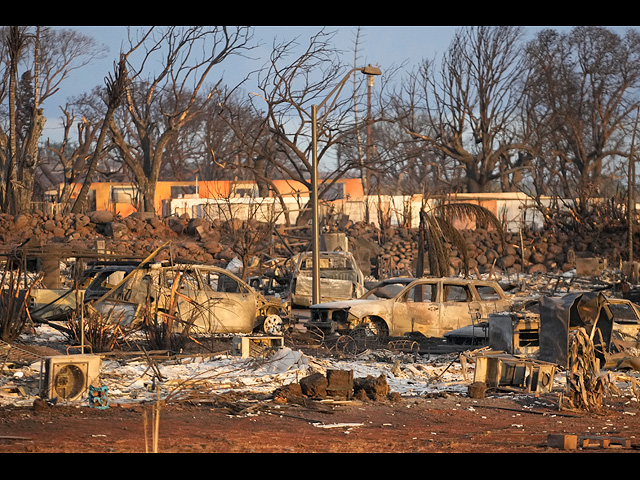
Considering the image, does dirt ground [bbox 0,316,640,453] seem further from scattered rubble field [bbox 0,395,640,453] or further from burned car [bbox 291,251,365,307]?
burned car [bbox 291,251,365,307]

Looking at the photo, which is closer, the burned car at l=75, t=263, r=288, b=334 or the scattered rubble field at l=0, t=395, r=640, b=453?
the scattered rubble field at l=0, t=395, r=640, b=453

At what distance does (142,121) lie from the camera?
55.7m

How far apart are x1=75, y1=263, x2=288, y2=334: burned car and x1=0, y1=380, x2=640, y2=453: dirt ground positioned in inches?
175

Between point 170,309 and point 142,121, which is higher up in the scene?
point 142,121

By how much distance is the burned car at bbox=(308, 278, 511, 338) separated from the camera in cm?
1703

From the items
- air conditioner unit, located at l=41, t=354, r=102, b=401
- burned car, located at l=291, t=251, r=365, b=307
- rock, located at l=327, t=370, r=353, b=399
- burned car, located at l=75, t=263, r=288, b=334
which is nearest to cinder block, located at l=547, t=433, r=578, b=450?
rock, located at l=327, t=370, r=353, b=399

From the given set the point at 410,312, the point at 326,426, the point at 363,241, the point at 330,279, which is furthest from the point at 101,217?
the point at 326,426

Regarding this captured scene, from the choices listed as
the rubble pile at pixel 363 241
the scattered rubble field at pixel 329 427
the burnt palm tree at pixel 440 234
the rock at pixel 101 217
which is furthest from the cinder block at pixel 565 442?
the rock at pixel 101 217

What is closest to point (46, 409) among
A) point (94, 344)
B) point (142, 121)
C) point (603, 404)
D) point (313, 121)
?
point (94, 344)

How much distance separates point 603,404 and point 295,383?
12.9ft

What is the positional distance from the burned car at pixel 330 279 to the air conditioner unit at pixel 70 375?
12.4 meters

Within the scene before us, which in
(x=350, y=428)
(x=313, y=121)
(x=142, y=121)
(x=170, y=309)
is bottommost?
(x=350, y=428)

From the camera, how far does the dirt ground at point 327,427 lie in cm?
843

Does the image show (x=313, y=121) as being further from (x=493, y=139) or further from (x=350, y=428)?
(x=493, y=139)
